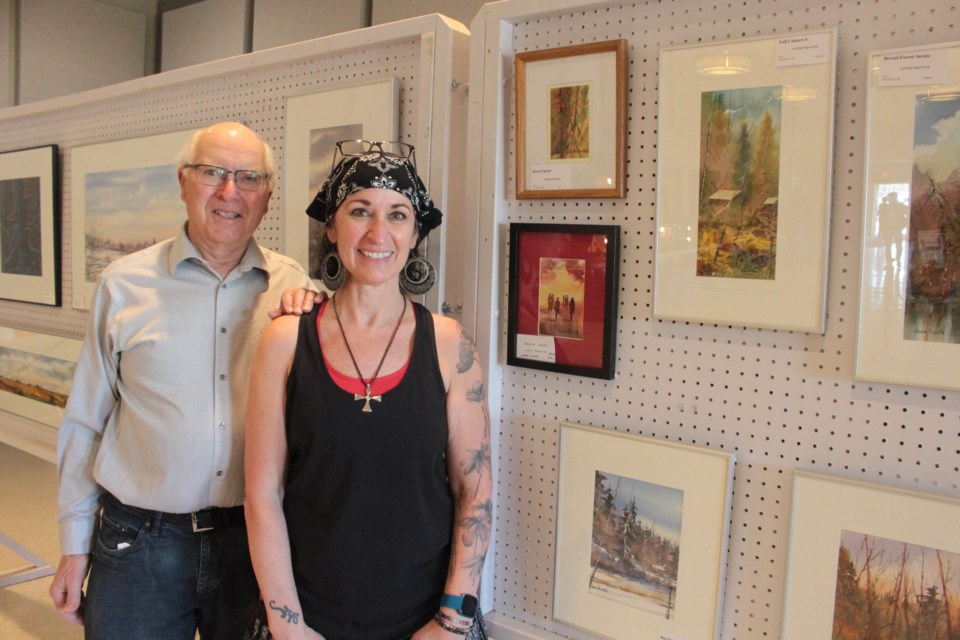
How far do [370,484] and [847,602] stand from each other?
2.76 feet

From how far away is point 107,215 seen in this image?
2680 millimetres

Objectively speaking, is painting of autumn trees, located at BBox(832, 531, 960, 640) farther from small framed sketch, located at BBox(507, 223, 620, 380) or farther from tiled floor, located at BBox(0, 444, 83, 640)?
tiled floor, located at BBox(0, 444, 83, 640)

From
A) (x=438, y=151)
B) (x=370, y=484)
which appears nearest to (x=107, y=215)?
(x=438, y=151)

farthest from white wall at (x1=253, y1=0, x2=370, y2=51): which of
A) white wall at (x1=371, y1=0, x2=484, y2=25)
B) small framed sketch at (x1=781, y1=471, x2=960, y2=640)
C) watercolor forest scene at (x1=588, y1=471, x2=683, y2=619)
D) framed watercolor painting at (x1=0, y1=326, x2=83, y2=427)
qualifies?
small framed sketch at (x1=781, y1=471, x2=960, y2=640)

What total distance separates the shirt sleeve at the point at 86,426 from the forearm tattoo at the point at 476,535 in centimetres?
88

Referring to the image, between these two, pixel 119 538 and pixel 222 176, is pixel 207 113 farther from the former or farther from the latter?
pixel 119 538

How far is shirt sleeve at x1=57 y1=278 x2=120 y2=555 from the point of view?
1.66 meters

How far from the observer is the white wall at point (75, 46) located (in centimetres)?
518

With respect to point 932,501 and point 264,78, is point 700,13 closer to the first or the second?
point 932,501

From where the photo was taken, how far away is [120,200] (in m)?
2.61

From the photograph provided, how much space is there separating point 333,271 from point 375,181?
8.8 inches

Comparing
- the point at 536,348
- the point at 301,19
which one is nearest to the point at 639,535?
the point at 536,348

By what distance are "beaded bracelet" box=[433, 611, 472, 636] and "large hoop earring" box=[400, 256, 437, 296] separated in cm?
65

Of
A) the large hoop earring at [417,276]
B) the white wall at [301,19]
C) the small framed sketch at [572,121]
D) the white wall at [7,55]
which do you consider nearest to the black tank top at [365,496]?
the large hoop earring at [417,276]
